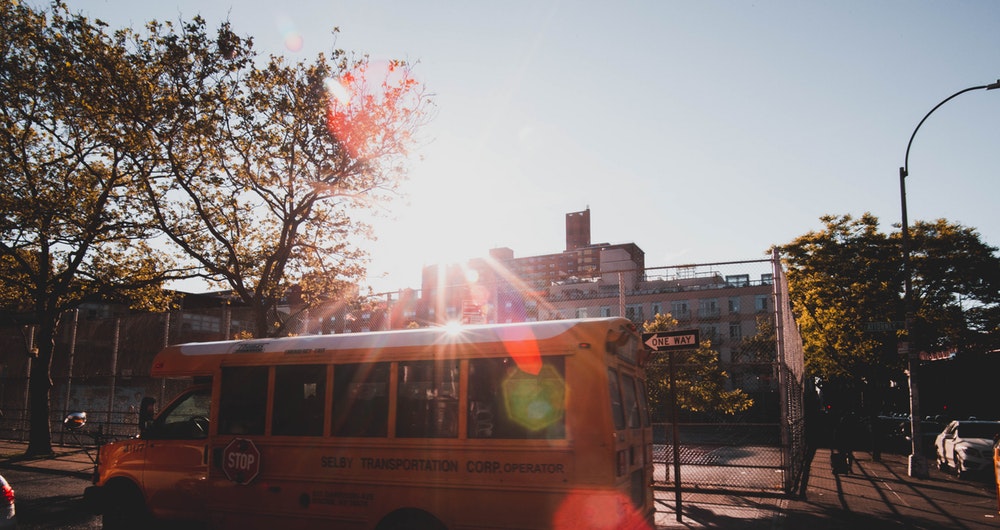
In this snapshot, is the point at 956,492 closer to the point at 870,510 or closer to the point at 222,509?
the point at 870,510

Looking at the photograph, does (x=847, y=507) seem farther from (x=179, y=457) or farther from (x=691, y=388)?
(x=179, y=457)

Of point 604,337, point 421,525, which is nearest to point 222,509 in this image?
point 421,525

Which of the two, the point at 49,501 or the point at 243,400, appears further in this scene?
the point at 49,501

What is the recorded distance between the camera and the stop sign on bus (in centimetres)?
757

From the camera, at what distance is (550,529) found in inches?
238

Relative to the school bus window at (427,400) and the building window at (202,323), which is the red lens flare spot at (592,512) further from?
the building window at (202,323)

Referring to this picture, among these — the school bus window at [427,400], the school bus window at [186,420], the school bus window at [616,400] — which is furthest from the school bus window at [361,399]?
the school bus window at [616,400]

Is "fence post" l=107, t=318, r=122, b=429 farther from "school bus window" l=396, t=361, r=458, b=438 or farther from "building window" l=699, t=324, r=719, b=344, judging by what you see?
"building window" l=699, t=324, r=719, b=344

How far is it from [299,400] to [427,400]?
5.58ft

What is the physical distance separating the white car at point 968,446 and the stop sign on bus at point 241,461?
692 inches

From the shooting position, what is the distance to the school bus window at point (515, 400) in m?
6.21

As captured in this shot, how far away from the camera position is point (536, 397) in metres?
6.32

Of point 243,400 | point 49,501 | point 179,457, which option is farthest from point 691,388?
point 49,501

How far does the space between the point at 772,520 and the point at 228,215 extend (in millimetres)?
14610
